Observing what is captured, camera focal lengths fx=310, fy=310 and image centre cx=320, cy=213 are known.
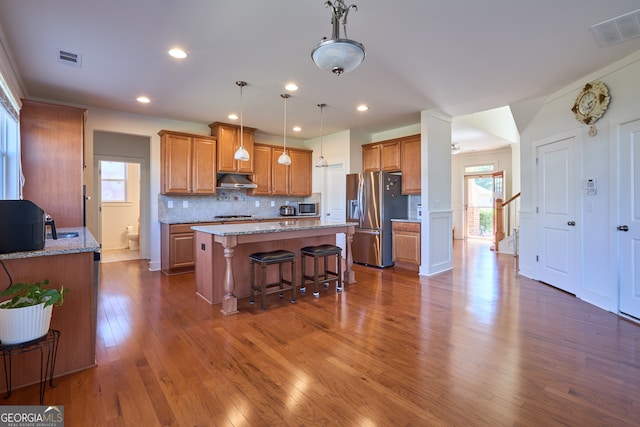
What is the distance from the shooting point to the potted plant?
164 centimetres

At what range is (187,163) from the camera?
519cm

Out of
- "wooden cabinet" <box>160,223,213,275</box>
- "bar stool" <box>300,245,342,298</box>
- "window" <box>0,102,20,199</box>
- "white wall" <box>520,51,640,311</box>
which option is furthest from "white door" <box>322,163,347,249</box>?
"window" <box>0,102,20,199</box>

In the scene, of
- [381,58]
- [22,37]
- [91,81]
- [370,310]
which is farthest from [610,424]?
[91,81]

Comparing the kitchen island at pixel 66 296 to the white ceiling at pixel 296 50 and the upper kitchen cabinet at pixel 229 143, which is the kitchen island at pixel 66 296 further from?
the upper kitchen cabinet at pixel 229 143

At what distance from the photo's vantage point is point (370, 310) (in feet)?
10.8

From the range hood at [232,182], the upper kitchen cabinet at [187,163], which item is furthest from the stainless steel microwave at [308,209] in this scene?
the upper kitchen cabinet at [187,163]

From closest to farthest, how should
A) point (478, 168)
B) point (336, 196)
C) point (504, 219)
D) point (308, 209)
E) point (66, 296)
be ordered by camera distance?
point (66, 296) < point (336, 196) < point (308, 209) < point (504, 219) < point (478, 168)

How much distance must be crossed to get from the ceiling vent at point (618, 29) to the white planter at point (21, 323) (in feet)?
14.3

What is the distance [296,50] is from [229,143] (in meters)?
3.03

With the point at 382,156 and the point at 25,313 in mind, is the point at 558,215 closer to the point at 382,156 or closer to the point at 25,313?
the point at 382,156

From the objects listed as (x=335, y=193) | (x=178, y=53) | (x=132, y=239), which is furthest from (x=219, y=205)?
(x=178, y=53)

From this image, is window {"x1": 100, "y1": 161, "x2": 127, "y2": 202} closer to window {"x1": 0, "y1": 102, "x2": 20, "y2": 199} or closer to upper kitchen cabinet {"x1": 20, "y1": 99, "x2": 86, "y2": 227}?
upper kitchen cabinet {"x1": 20, "y1": 99, "x2": 86, "y2": 227}

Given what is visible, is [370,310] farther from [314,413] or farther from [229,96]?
[229,96]

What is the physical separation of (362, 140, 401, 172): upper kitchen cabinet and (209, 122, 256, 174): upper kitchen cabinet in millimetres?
2270
